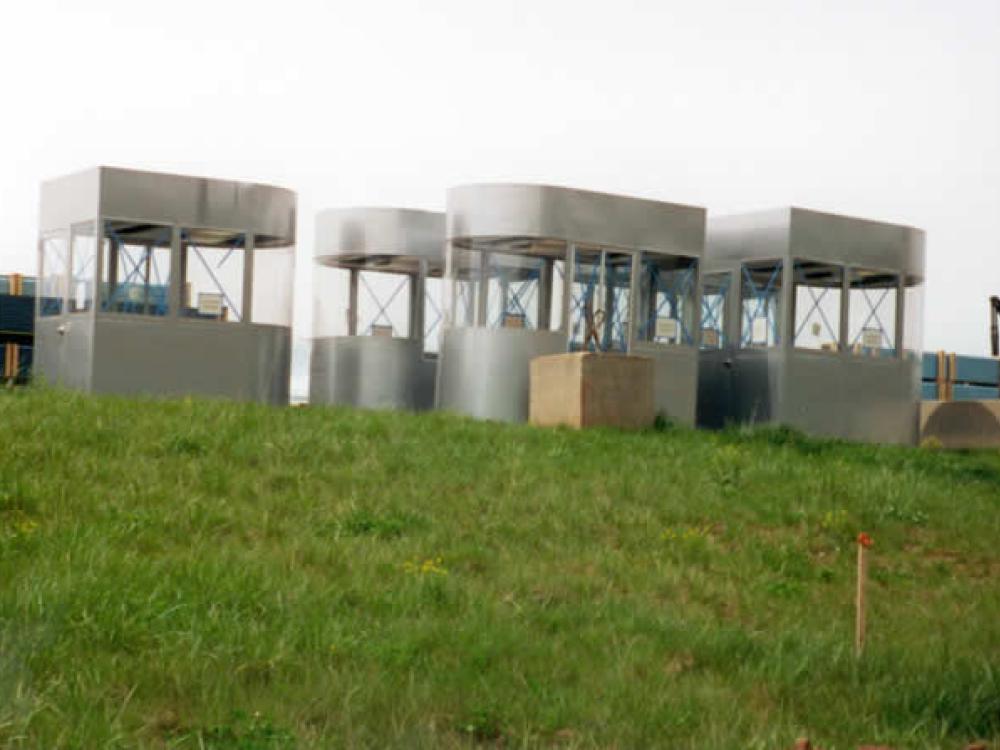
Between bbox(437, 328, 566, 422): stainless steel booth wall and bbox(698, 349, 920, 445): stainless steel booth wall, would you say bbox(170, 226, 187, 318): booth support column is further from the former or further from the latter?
bbox(698, 349, 920, 445): stainless steel booth wall

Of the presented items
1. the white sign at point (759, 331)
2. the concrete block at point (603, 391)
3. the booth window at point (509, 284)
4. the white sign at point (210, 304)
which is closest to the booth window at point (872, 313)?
the white sign at point (759, 331)

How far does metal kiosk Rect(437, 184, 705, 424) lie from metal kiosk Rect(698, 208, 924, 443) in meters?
2.83

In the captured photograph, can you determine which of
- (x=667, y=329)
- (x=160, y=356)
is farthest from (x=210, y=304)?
(x=667, y=329)

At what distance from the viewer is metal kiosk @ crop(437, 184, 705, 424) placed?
21938mm

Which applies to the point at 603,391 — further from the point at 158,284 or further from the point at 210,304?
the point at 158,284

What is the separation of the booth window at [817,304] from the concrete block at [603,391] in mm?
7189

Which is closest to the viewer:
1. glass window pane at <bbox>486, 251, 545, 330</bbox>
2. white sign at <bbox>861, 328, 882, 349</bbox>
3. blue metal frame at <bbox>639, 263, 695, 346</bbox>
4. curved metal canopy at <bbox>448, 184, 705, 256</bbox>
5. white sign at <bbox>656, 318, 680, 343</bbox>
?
curved metal canopy at <bbox>448, 184, 705, 256</bbox>

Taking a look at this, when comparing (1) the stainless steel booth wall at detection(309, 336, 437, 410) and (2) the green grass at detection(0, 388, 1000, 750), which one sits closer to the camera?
(2) the green grass at detection(0, 388, 1000, 750)

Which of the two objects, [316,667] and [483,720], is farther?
[316,667]

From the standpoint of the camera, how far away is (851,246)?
25.6 metres

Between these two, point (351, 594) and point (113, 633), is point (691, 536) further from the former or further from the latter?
point (113, 633)

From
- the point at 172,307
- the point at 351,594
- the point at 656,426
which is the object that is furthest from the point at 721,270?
the point at 351,594

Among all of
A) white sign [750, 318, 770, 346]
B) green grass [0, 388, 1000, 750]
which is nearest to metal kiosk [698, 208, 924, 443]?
white sign [750, 318, 770, 346]

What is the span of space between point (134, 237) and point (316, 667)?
1583 centimetres
